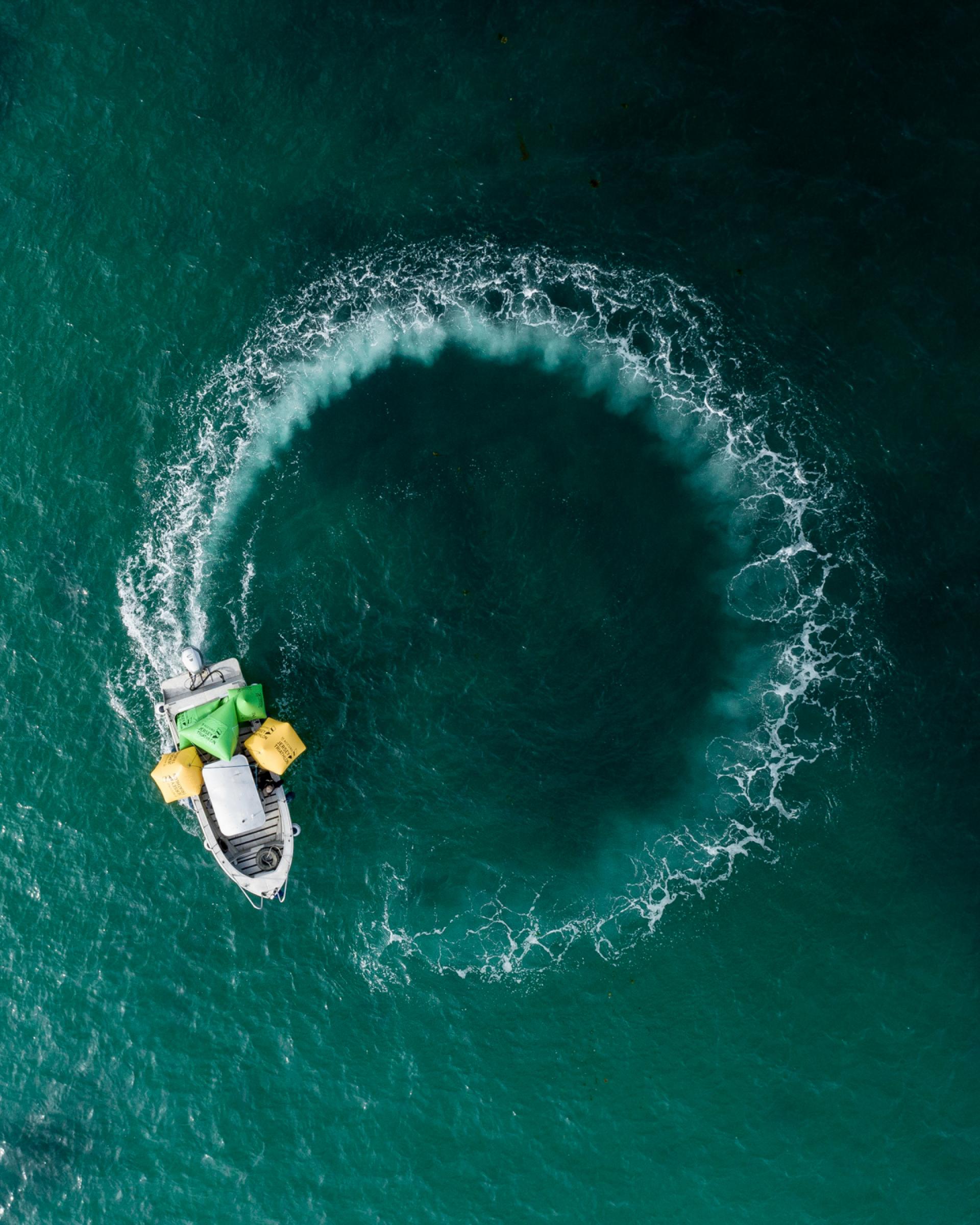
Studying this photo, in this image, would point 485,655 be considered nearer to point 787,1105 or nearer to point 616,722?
point 616,722

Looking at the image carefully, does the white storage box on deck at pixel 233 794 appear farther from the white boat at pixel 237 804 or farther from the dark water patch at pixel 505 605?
the dark water patch at pixel 505 605

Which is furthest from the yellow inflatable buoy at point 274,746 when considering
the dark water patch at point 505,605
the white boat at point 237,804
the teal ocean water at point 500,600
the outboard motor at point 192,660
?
the outboard motor at point 192,660

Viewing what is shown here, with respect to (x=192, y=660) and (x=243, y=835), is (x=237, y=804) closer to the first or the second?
(x=243, y=835)

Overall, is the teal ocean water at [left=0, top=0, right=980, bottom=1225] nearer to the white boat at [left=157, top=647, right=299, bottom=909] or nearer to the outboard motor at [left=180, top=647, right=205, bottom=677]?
the white boat at [left=157, top=647, right=299, bottom=909]

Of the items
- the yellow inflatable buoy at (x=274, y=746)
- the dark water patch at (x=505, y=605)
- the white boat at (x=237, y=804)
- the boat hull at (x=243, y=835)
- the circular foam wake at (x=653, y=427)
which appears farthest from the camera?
the dark water patch at (x=505, y=605)

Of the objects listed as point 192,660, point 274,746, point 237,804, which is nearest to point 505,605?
point 274,746

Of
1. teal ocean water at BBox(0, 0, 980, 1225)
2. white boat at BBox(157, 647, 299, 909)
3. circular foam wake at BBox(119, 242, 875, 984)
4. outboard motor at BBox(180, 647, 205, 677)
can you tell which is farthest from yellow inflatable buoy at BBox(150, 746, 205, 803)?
circular foam wake at BBox(119, 242, 875, 984)

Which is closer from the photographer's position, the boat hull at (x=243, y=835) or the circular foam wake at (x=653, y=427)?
the boat hull at (x=243, y=835)
